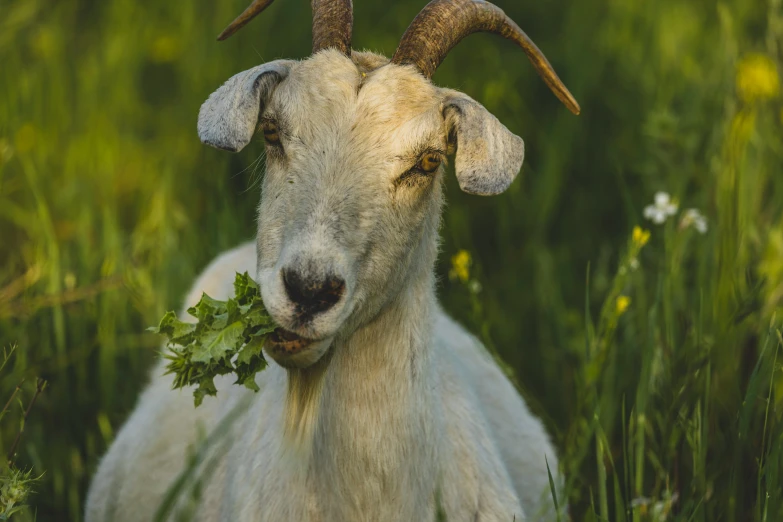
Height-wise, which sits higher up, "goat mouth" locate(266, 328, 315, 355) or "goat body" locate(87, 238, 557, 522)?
"goat mouth" locate(266, 328, 315, 355)

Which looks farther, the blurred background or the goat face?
the blurred background

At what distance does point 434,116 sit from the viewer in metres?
3.32

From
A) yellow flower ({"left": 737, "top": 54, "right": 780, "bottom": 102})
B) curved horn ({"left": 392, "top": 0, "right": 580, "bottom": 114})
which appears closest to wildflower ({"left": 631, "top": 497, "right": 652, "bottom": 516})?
curved horn ({"left": 392, "top": 0, "right": 580, "bottom": 114})

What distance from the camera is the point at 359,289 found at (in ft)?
10.2

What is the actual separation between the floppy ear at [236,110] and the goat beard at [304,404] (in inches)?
25.7

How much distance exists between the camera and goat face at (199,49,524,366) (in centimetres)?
304

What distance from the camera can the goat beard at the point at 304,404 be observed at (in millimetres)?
3299

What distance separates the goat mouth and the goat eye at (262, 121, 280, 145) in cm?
62

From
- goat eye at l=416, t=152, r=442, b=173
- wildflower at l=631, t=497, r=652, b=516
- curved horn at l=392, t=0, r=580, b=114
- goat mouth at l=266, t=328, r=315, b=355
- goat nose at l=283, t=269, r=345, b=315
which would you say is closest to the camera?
goat nose at l=283, t=269, r=345, b=315

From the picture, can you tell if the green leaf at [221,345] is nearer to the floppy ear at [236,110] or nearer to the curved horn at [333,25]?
the floppy ear at [236,110]

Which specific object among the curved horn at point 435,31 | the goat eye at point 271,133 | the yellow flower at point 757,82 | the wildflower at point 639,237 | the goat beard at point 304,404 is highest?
the curved horn at point 435,31

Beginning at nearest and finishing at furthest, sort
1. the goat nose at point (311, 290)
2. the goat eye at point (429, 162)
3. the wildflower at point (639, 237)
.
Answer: the goat nose at point (311, 290) → the goat eye at point (429, 162) → the wildflower at point (639, 237)

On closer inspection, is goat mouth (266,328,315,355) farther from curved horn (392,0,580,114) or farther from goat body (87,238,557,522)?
curved horn (392,0,580,114)

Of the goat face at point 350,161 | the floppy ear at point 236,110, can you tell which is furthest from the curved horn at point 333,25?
the floppy ear at point 236,110
